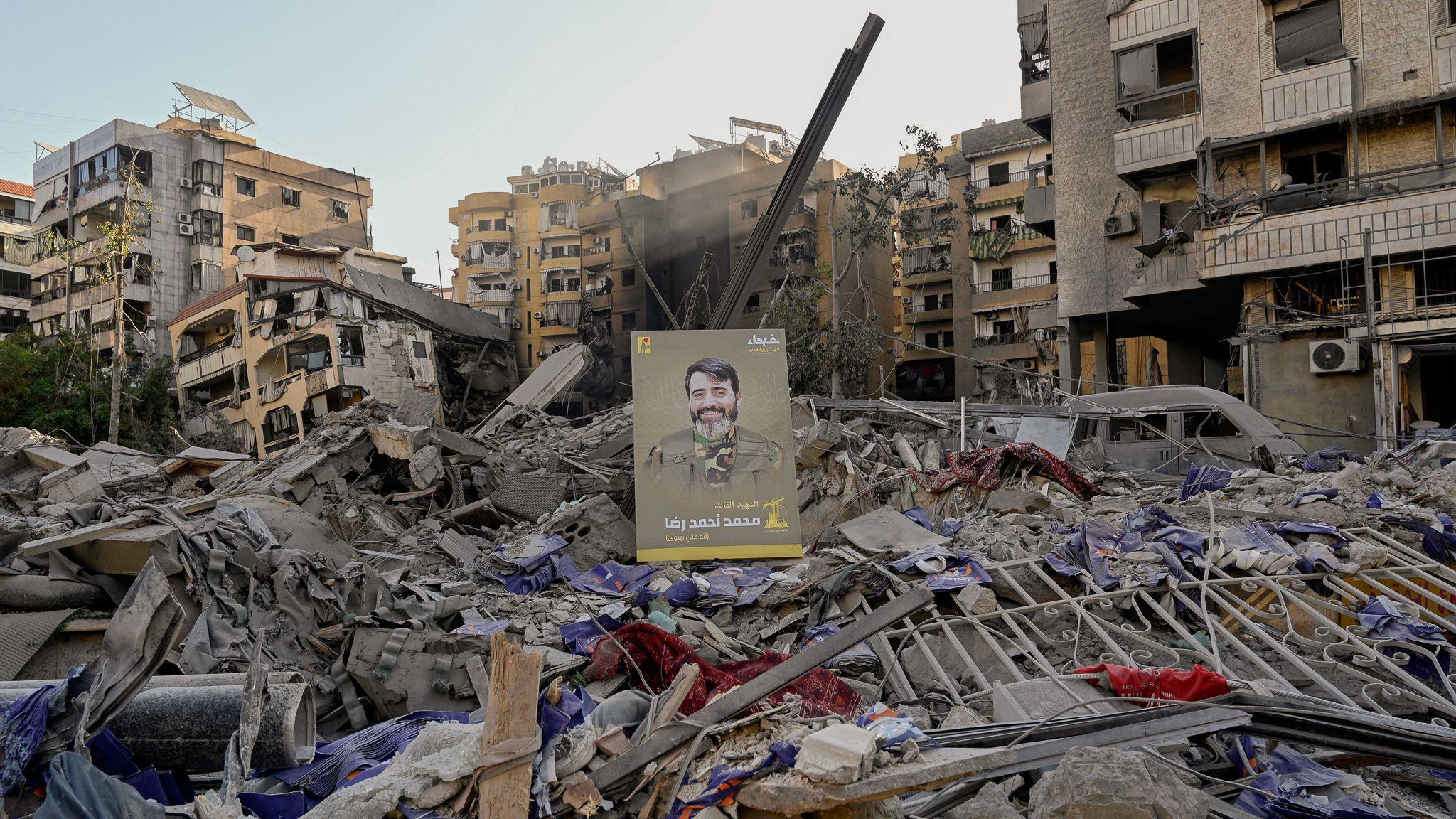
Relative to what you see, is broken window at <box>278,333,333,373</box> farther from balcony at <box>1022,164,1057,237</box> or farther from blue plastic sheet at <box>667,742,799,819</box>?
blue plastic sheet at <box>667,742,799,819</box>

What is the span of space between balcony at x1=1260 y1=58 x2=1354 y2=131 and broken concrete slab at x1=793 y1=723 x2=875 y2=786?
1954cm

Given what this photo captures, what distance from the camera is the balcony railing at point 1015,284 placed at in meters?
33.9

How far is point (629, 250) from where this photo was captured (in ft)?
109

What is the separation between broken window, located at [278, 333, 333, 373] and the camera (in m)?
29.0

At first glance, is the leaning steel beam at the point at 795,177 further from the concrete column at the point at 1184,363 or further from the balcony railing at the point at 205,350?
the balcony railing at the point at 205,350

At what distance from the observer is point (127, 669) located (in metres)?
4.70

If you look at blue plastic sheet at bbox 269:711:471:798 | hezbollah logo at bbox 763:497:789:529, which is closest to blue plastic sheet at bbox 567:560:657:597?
hezbollah logo at bbox 763:497:789:529

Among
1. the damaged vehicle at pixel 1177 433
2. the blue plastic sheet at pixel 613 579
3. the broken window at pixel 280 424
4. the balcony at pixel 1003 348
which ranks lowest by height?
the blue plastic sheet at pixel 613 579

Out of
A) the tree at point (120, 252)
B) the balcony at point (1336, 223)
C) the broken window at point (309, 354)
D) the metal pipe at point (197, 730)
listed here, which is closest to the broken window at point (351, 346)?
the broken window at point (309, 354)

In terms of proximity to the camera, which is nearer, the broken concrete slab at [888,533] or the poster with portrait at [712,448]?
the broken concrete slab at [888,533]

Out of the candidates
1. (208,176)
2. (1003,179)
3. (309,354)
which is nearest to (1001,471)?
(309,354)

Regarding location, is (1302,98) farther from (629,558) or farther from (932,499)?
(629,558)

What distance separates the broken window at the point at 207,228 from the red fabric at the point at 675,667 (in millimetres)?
A: 36874

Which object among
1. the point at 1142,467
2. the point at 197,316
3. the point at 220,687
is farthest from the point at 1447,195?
the point at 197,316
